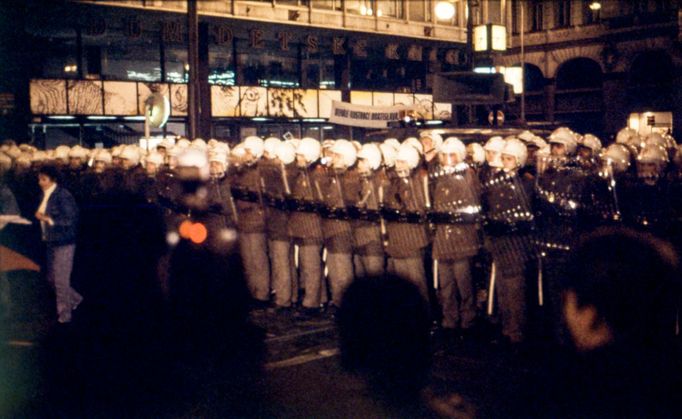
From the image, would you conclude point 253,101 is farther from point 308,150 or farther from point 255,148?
point 308,150

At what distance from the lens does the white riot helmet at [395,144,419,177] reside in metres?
10.1

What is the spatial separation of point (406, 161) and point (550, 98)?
3093 cm

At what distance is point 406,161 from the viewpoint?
33.1 feet

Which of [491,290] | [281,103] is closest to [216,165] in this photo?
[491,290]

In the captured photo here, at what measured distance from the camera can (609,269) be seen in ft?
27.8

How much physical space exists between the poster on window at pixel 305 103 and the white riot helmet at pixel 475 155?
17.8 metres

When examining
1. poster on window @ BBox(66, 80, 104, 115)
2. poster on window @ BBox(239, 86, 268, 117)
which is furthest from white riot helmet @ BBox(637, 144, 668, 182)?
poster on window @ BBox(239, 86, 268, 117)

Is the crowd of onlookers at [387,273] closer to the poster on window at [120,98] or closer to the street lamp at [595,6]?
the poster on window at [120,98]

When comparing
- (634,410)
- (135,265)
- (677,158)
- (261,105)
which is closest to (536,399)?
(634,410)

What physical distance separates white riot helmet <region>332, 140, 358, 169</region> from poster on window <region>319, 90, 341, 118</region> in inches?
791

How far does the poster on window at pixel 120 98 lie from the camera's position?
1021 inches

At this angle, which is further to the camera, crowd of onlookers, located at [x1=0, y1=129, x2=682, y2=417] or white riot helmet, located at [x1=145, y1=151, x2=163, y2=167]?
white riot helmet, located at [x1=145, y1=151, x2=163, y2=167]

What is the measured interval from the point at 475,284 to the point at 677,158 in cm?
297

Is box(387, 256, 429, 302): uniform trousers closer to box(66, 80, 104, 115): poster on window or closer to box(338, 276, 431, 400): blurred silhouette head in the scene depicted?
box(338, 276, 431, 400): blurred silhouette head
